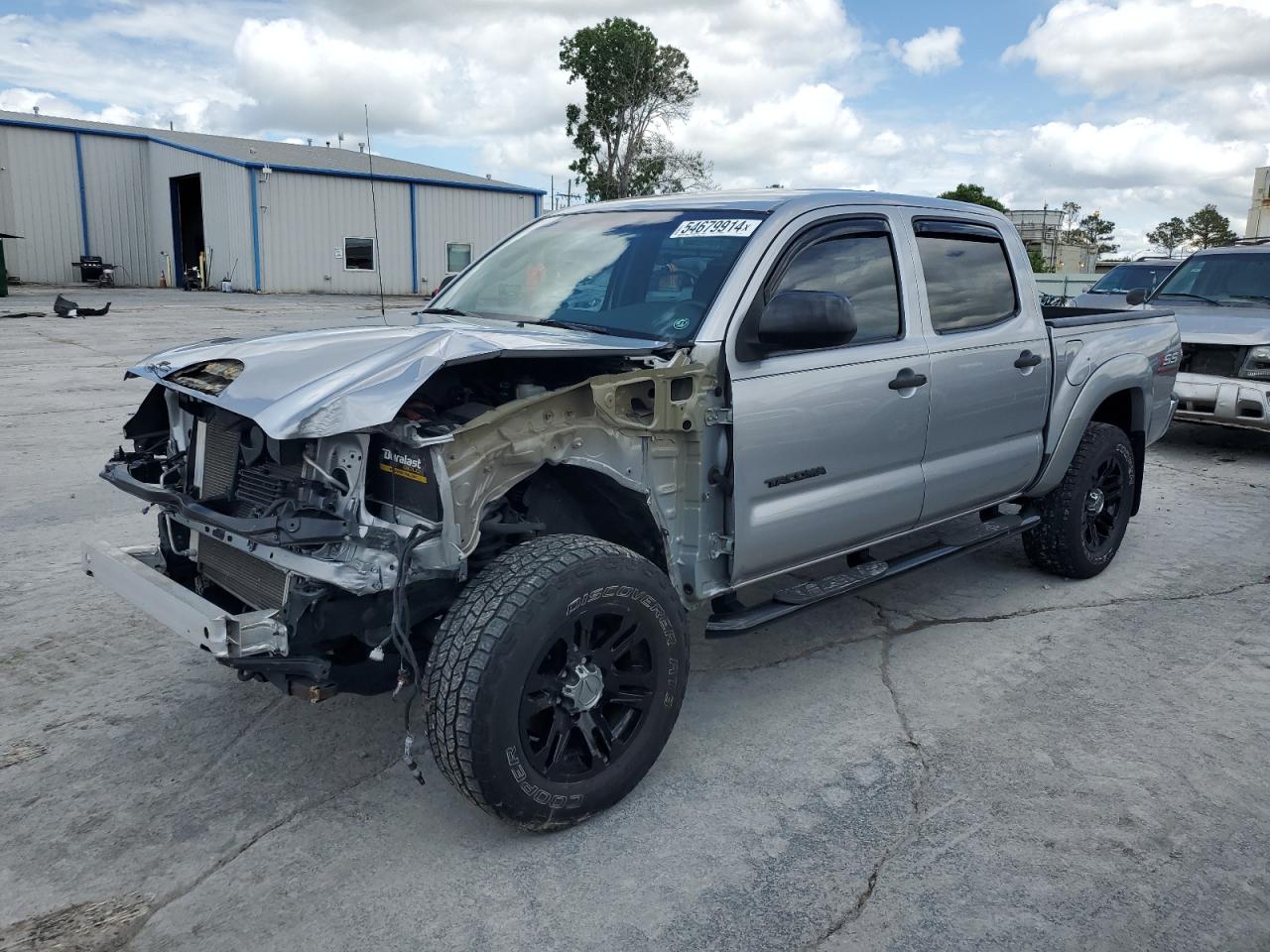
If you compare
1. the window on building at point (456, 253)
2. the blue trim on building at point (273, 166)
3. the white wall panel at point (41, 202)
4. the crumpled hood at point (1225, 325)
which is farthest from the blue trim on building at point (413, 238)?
the crumpled hood at point (1225, 325)

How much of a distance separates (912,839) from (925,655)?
1547mm

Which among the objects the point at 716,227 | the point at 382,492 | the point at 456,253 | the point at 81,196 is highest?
the point at 81,196

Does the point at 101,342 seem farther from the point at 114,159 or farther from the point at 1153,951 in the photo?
the point at 114,159

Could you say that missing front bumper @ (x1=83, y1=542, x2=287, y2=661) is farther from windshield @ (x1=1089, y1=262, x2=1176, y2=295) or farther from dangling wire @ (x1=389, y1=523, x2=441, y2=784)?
windshield @ (x1=1089, y1=262, x2=1176, y2=295)

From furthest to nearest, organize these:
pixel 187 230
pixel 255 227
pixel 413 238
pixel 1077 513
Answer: pixel 187 230, pixel 413 238, pixel 255 227, pixel 1077 513

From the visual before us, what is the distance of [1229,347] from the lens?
878 centimetres

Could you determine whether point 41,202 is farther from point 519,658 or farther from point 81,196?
point 519,658

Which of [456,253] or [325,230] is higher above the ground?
[325,230]

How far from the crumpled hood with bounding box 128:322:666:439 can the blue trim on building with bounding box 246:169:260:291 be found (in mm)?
29832

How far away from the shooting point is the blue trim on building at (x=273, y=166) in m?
31.1

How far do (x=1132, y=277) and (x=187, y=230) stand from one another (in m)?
32.4

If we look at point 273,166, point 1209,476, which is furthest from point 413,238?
point 1209,476

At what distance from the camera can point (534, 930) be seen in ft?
8.66

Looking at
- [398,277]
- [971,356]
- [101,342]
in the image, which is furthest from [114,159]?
[971,356]
